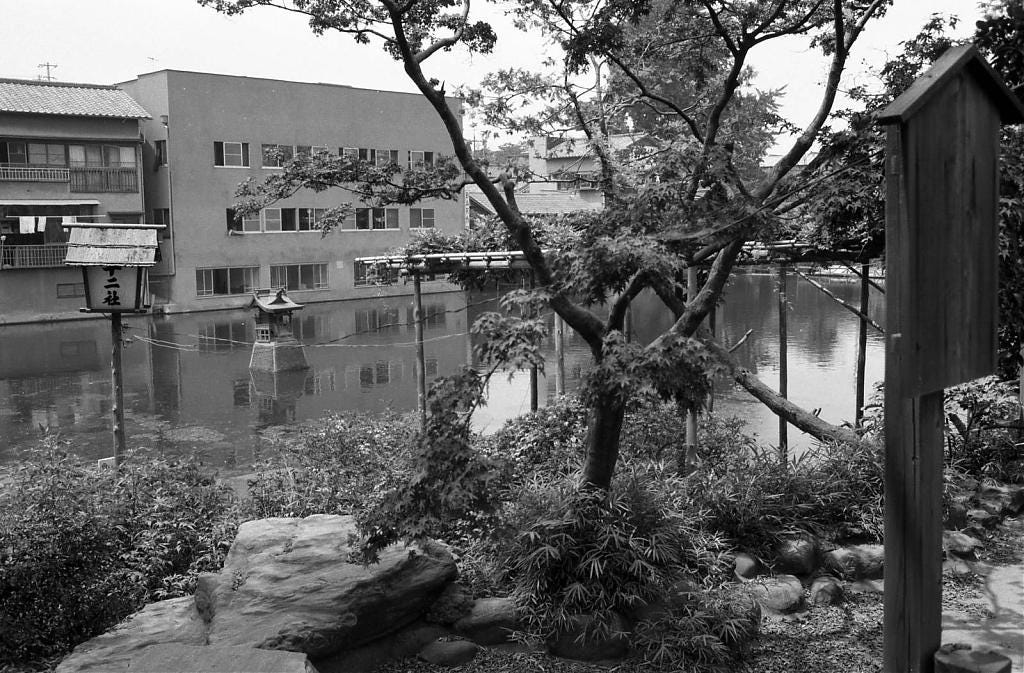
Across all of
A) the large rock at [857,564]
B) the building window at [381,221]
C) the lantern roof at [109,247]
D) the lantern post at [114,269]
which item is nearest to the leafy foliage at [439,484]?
the large rock at [857,564]

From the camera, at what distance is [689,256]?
748 cm

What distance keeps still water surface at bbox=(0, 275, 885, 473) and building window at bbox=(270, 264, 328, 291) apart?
11.1ft

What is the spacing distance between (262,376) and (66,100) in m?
17.3

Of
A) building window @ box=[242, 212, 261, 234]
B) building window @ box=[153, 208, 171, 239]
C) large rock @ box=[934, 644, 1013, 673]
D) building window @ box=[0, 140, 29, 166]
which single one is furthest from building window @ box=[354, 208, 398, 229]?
large rock @ box=[934, 644, 1013, 673]

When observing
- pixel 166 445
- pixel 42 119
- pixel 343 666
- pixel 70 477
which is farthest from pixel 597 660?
pixel 42 119

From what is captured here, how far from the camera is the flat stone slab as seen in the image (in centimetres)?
441

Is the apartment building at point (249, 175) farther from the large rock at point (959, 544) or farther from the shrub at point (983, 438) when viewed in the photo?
the large rock at point (959, 544)

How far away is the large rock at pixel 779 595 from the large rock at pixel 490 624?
→ 164 cm

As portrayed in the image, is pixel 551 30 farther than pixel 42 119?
No

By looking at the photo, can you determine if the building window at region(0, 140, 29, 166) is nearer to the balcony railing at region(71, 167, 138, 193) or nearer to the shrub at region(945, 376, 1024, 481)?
the balcony railing at region(71, 167, 138, 193)

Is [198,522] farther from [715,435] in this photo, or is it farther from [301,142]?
[301,142]

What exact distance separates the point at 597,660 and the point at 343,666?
60.2 inches

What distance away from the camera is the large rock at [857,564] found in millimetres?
6859

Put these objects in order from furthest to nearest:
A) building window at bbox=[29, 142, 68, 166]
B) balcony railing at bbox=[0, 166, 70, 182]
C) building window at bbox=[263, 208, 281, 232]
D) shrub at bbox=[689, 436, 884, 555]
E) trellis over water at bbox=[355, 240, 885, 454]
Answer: building window at bbox=[263, 208, 281, 232], building window at bbox=[29, 142, 68, 166], balcony railing at bbox=[0, 166, 70, 182], trellis over water at bbox=[355, 240, 885, 454], shrub at bbox=[689, 436, 884, 555]
